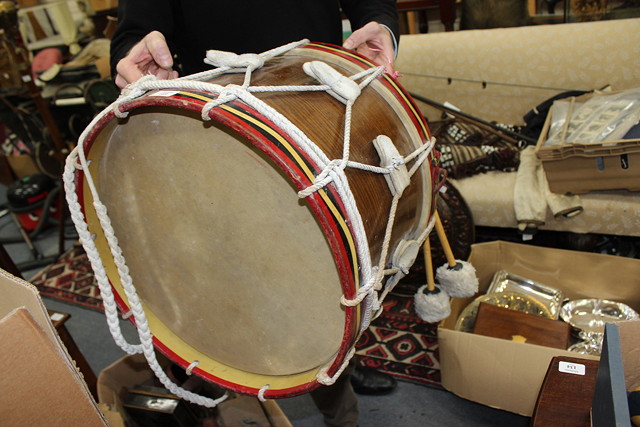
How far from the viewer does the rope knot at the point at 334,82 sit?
3.00 ft

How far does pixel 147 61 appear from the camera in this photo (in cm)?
109

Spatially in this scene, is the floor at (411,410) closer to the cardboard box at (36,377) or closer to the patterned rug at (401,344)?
the patterned rug at (401,344)

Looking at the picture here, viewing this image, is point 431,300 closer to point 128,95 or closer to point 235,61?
point 235,61

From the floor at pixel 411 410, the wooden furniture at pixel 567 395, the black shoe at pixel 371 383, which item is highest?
the wooden furniture at pixel 567 395

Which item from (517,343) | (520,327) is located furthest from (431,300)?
(520,327)

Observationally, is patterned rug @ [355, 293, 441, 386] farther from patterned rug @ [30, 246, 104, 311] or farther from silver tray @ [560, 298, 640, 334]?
patterned rug @ [30, 246, 104, 311]

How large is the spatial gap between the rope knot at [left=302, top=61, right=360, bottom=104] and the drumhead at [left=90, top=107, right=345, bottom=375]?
205 millimetres

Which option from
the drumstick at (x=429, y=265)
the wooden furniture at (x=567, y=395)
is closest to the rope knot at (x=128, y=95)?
the drumstick at (x=429, y=265)

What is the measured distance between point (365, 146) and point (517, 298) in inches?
47.4

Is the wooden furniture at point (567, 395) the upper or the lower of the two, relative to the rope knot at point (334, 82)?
lower

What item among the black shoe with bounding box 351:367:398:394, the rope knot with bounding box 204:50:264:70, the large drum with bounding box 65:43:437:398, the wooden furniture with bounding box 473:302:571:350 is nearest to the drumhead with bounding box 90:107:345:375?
the large drum with bounding box 65:43:437:398

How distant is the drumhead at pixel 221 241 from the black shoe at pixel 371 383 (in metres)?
0.77

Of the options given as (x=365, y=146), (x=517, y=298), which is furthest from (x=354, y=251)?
(x=517, y=298)

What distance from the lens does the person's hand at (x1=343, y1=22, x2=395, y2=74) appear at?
3.86 feet
